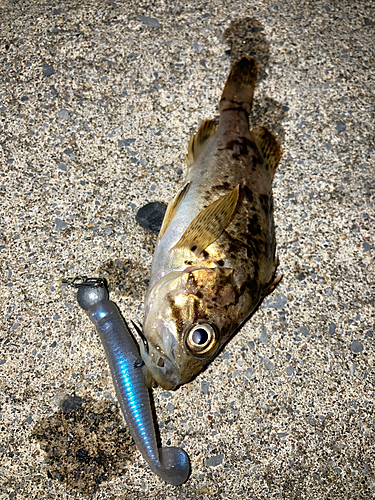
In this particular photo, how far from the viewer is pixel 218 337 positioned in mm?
2289

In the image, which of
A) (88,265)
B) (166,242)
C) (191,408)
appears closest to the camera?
(166,242)

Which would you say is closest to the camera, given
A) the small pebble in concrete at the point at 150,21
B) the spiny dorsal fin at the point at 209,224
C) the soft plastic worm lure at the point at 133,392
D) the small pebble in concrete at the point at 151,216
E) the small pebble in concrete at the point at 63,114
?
the spiny dorsal fin at the point at 209,224

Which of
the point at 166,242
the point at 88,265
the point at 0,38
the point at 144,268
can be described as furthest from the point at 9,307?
the point at 0,38

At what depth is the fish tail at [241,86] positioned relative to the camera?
10.3 feet

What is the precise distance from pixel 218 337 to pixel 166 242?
26.5 inches

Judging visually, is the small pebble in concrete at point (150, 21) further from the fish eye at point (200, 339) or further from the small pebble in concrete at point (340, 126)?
the fish eye at point (200, 339)

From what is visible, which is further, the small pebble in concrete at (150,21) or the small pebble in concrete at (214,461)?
the small pebble in concrete at (150,21)

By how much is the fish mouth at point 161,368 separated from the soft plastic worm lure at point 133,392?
5.2 inches

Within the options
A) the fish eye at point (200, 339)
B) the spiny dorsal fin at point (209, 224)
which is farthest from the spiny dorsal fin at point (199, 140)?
the fish eye at point (200, 339)

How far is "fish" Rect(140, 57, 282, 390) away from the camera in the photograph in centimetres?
227

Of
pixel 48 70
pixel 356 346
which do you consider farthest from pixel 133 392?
pixel 48 70

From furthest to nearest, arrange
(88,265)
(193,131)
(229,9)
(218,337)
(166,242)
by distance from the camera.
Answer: (229,9), (193,131), (88,265), (166,242), (218,337)

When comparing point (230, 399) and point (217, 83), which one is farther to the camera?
point (217, 83)

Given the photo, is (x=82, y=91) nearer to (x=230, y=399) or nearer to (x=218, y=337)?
(x=218, y=337)
